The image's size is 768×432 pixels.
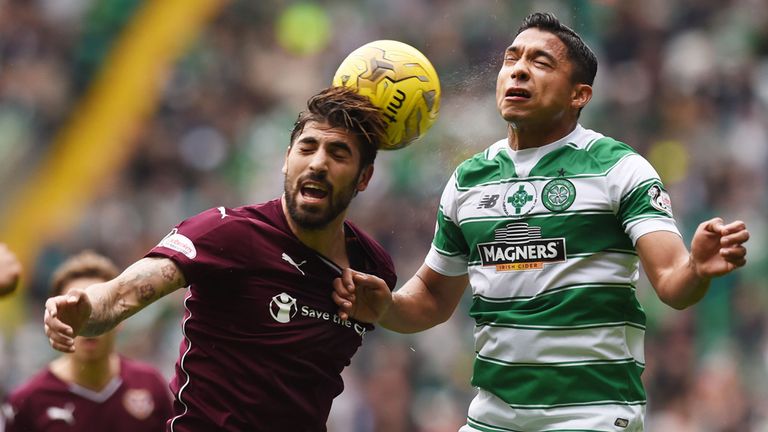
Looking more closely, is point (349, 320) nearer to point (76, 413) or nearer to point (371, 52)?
point (371, 52)

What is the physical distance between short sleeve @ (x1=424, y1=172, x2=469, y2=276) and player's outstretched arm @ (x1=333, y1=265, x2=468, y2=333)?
0.07 m

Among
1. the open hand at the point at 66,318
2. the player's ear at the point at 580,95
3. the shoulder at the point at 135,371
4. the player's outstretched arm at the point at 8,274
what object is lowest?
the shoulder at the point at 135,371

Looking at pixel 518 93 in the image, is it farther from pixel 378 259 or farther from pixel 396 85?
pixel 378 259

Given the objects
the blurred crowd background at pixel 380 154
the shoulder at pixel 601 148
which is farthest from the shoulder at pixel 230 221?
the blurred crowd background at pixel 380 154

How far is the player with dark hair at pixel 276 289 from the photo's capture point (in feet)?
14.2

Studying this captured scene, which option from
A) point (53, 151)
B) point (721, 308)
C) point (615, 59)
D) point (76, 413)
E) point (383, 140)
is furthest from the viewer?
point (53, 151)

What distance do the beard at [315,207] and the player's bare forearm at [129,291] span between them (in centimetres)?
49

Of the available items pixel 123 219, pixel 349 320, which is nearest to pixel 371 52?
pixel 349 320

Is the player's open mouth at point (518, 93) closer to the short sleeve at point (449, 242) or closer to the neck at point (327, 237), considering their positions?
the short sleeve at point (449, 242)

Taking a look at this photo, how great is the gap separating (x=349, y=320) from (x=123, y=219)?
6798 millimetres

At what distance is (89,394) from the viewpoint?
631 cm

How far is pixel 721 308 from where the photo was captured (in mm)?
9516

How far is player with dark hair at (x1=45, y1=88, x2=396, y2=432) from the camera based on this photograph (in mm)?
4340

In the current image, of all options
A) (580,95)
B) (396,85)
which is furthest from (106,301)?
(580,95)
